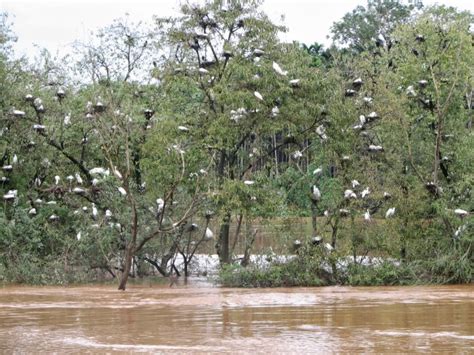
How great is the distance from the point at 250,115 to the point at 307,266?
3658mm

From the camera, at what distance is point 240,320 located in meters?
13.2

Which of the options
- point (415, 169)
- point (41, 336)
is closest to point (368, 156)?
point (415, 169)

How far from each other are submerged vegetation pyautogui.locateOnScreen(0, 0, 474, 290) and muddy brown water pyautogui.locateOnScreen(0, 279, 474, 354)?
1.73 m

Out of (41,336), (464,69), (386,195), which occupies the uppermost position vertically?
(464,69)

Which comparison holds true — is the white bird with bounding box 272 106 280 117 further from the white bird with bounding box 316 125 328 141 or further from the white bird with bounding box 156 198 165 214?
the white bird with bounding box 156 198 165 214

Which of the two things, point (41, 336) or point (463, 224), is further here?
point (463, 224)

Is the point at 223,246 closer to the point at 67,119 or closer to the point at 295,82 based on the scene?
the point at 295,82

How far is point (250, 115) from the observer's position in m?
20.9

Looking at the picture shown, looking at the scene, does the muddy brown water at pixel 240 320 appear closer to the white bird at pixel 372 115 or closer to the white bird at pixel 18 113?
the white bird at pixel 372 115

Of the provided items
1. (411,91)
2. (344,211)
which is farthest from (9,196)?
(411,91)

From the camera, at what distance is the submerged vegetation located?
808 inches

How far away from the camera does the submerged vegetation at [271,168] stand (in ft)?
67.3

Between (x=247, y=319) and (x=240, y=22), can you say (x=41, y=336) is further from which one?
(x=240, y=22)

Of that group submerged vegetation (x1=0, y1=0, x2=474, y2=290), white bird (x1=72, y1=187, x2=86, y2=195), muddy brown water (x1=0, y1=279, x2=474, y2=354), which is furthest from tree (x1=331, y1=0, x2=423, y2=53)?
muddy brown water (x1=0, y1=279, x2=474, y2=354)
